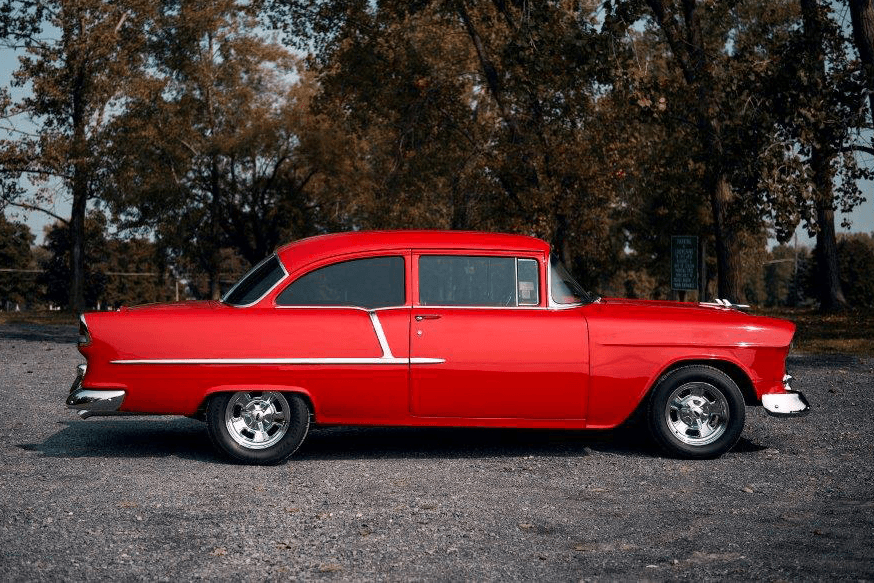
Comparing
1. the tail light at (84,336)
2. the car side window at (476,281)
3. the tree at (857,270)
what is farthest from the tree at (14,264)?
the car side window at (476,281)

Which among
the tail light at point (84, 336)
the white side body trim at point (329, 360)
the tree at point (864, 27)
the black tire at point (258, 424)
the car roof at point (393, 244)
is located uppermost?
the tree at point (864, 27)

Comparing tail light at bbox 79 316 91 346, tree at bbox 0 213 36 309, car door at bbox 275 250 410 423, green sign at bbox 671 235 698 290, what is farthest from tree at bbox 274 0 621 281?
tree at bbox 0 213 36 309

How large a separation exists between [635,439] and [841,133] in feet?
42.4

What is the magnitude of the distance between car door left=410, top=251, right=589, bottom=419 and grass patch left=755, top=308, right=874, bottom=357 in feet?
41.8

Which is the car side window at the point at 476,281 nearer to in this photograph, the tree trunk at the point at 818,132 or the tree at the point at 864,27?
the tree trunk at the point at 818,132

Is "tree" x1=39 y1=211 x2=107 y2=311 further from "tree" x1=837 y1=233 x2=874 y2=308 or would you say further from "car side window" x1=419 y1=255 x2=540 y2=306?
"car side window" x1=419 y1=255 x2=540 y2=306

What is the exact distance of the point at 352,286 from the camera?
27.0 ft

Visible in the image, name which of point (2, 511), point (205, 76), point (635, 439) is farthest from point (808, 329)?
point (205, 76)

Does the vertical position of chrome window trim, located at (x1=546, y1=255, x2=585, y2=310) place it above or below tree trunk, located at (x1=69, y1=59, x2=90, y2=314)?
below

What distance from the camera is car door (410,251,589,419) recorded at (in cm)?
805

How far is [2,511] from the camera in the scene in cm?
648

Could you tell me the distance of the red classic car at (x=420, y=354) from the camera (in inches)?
314

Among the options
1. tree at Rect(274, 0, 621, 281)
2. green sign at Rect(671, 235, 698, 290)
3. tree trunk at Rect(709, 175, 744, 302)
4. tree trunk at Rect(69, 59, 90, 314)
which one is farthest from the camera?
tree trunk at Rect(69, 59, 90, 314)

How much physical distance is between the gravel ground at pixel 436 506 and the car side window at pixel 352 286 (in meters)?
1.20
